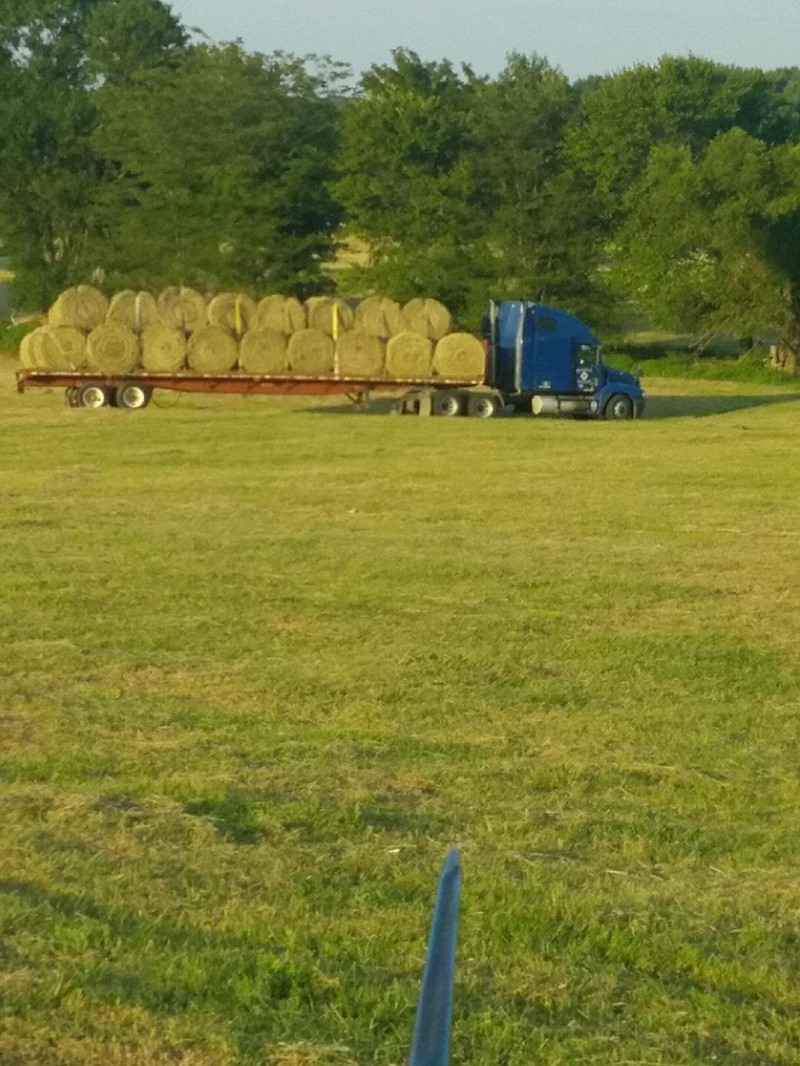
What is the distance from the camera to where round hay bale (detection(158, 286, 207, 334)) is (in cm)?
3247

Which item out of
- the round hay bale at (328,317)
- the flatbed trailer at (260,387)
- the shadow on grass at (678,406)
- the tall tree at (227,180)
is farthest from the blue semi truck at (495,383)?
the tall tree at (227,180)

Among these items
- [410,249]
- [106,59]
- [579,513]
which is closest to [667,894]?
[579,513]

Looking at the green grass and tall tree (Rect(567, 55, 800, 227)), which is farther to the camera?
tall tree (Rect(567, 55, 800, 227))

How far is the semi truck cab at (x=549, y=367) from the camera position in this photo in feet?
108

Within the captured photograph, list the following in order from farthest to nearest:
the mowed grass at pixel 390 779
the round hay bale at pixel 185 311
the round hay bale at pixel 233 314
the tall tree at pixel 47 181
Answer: the tall tree at pixel 47 181 < the round hay bale at pixel 233 314 < the round hay bale at pixel 185 311 < the mowed grass at pixel 390 779

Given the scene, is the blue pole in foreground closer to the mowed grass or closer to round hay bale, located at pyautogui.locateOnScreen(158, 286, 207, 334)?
the mowed grass

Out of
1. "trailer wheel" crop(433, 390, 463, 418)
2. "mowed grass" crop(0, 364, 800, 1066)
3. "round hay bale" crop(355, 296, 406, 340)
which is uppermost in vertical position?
"round hay bale" crop(355, 296, 406, 340)

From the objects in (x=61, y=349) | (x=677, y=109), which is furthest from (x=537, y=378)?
(x=677, y=109)

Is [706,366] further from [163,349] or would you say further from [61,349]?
[61,349]

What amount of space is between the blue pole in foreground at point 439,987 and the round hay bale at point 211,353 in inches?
1181

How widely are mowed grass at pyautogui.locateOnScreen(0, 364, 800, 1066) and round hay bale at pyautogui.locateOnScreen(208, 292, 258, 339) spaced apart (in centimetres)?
1462

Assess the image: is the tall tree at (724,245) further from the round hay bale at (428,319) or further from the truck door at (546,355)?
the round hay bale at (428,319)

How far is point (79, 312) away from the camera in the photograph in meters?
32.5

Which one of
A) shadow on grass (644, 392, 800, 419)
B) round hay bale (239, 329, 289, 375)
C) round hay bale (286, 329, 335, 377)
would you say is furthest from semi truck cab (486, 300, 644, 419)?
round hay bale (239, 329, 289, 375)
